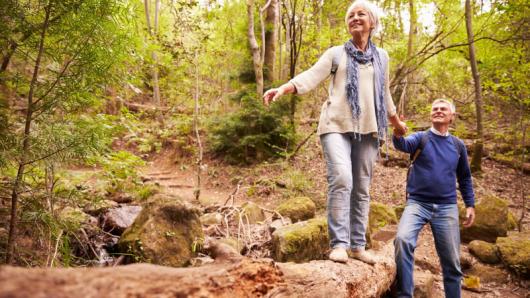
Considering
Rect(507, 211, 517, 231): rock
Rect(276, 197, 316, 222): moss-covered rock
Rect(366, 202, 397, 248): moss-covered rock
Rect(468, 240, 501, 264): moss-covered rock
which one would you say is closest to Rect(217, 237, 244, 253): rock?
Rect(276, 197, 316, 222): moss-covered rock

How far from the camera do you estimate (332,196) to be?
2801 mm

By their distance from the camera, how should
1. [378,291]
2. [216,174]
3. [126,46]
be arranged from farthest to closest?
1. [216,174]
2. [126,46]
3. [378,291]

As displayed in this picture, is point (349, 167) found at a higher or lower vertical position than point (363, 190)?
A: higher

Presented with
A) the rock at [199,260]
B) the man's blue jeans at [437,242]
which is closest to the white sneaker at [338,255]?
the man's blue jeans at [437,242]

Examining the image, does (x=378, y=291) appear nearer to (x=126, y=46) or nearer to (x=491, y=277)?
(x=491, y=277)

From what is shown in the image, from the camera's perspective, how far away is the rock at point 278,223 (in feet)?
17.4

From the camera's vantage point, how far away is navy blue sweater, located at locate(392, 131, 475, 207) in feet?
11.4

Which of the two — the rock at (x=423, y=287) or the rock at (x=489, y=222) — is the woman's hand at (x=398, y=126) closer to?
the rock at (x=423, y=287)

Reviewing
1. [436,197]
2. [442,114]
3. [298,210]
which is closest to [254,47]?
[298,210]

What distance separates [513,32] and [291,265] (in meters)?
9.03

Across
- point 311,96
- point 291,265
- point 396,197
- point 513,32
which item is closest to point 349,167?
point 291,265

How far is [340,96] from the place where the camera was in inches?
116

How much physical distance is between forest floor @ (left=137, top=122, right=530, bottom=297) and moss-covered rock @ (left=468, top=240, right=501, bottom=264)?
1033 mm

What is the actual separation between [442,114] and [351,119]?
150 cm
